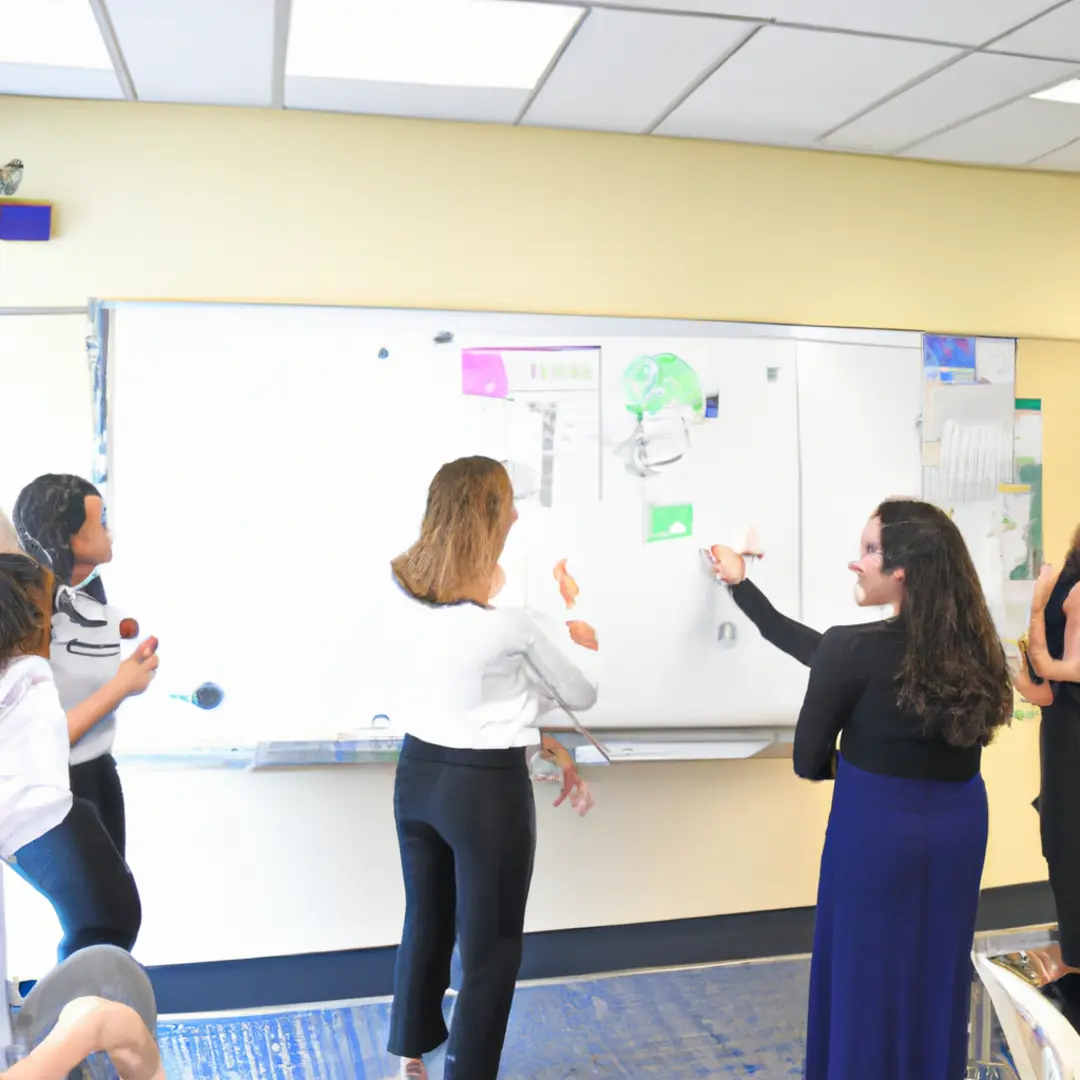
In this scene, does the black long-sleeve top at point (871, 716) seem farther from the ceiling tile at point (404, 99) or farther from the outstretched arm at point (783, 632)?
the ceiling tile at point (404, 99)

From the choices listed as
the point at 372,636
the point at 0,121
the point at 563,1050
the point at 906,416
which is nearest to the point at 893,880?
the point at 563,1050

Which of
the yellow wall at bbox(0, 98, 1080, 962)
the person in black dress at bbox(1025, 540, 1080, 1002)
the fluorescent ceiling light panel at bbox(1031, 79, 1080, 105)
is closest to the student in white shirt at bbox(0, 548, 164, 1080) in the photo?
the yellow wall at bbox(0, 98, 1080, 962)

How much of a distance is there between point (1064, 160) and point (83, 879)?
333 cm

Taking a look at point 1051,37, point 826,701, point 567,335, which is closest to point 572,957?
point 826,701

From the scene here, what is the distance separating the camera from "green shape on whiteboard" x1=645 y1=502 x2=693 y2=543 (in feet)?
9.59

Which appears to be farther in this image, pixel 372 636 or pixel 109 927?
pixel 372 636

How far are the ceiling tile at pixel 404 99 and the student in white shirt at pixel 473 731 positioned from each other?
1081mm

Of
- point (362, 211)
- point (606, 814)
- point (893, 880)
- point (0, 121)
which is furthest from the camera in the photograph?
point (606, 814)

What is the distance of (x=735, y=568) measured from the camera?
2932mm

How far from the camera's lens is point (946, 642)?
1903 mm

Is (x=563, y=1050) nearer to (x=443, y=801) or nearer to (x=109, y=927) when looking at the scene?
(x=443, y=801)

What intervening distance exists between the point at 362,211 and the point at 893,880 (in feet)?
6.83

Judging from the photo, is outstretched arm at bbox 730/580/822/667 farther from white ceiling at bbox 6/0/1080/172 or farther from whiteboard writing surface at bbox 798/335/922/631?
white ceiling at bbox 6/0/1080/172

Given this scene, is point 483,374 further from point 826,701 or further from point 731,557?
point 826,701
